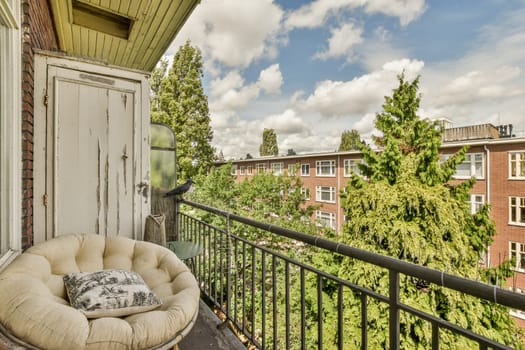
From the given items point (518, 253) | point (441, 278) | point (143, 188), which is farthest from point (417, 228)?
point (518, 253)

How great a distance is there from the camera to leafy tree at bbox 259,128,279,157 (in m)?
33.9

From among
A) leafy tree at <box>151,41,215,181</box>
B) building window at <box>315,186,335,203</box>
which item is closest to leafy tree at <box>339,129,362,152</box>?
building window at <box>315,186,335,203</box>

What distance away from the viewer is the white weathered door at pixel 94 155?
193 centimetres

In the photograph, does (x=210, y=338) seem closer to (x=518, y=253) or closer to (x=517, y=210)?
(x=517, y=210)

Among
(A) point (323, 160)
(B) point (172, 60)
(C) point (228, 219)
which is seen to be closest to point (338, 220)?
(A) point (323, 160)

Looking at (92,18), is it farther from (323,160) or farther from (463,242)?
(323,160)

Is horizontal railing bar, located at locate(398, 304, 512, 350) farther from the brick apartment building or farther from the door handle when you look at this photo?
the brick apartment building

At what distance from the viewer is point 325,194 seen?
18.5 m

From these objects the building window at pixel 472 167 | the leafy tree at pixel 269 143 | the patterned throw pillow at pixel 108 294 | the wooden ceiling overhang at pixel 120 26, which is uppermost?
the leafy tree at pixel 269 143

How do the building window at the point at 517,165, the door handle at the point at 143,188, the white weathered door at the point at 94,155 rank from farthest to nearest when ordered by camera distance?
the building window at the point at 517,165, the door handle at the point at 143,188, the white weathered door at the point at 94,155

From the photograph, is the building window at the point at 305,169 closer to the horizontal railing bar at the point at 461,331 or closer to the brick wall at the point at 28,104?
the brick wall at the point at 28,104

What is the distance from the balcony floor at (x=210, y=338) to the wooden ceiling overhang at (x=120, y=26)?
2203mm

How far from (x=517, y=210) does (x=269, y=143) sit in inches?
996

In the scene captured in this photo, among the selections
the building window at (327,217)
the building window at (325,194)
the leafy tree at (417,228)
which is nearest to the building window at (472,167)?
the leafy tree at (417,228)
